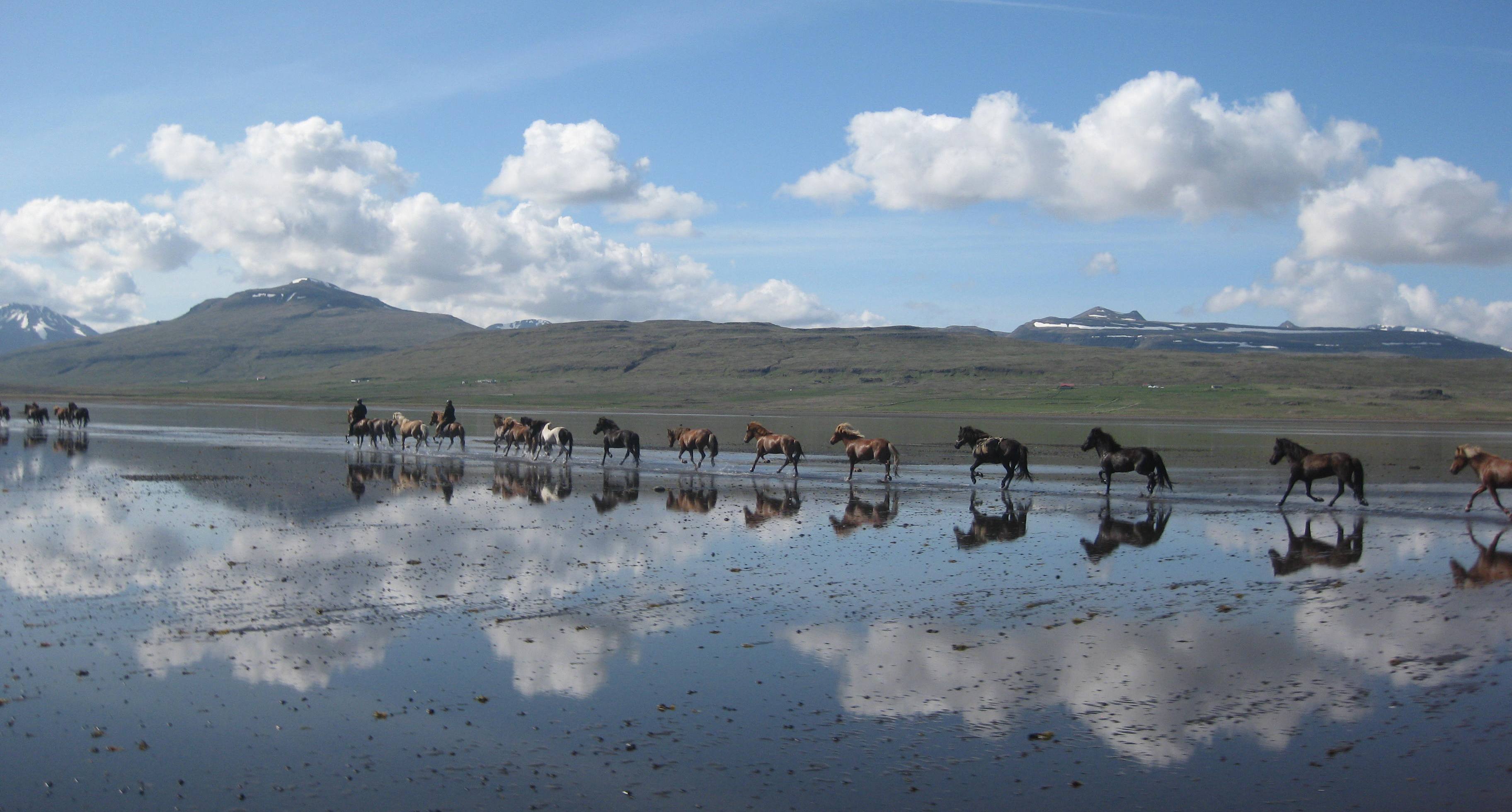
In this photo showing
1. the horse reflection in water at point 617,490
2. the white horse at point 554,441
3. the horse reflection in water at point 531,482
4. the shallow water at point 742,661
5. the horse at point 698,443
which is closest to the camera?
the shallow water at point 742,661

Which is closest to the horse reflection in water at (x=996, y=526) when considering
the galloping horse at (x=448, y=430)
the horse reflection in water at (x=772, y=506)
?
the horse reflection in water at (x=772, y=506)

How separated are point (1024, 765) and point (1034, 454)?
114ft

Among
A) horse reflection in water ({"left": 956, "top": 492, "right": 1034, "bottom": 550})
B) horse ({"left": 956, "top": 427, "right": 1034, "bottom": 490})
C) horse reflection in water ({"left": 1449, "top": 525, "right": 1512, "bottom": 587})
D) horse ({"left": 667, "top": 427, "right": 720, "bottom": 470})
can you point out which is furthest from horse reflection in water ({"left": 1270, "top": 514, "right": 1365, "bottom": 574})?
horse ({"left": 667, "top": 427, "right": 720, "bottom": 470})

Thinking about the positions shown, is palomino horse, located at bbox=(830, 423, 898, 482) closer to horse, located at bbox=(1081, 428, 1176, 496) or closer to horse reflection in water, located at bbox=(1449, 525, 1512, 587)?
horse, located at bbox=(1081, 428, 1176, 496)

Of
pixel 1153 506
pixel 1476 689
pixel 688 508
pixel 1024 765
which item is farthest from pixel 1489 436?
pixel 1024 765

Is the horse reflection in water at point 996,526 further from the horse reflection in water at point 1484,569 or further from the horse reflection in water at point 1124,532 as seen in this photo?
the horse reflection in water at point 1484,569

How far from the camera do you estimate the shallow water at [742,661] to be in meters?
7.33

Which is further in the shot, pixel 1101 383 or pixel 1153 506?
pixel 1101 383

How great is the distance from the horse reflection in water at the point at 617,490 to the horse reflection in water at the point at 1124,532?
10.4 meters

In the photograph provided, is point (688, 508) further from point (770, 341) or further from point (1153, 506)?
point (770, 341)

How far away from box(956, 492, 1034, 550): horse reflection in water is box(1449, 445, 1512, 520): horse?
8.91 m

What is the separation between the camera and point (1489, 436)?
53.9 meters

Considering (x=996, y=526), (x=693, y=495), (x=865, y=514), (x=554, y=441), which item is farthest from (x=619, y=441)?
(x=996, y=526)

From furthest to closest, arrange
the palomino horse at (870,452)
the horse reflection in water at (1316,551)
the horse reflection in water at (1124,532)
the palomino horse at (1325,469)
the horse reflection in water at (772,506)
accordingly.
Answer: the palomino horse at (870,452), the palomino horse at (1325,469), the horse reflection in water at (772,506), the horse reflection in water at (1124,532), the horse reflection in water at (1316,551)
